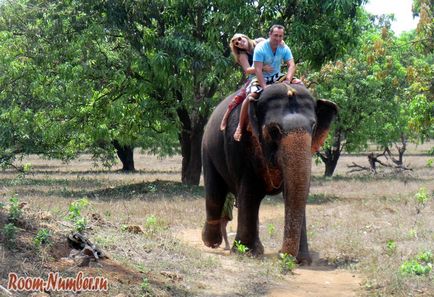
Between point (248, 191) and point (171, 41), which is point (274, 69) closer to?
point (248, 191)

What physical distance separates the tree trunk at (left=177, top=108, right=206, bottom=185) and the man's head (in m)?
10.8

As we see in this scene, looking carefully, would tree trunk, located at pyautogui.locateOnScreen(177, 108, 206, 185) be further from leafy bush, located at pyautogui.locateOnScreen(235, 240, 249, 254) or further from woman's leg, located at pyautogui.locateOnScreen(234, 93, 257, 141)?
woman's leg, located at pyautogui.locateOnScreen(234, 93, 257, 141)

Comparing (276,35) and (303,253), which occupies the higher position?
(276,35)

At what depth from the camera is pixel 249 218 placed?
27.6 feet

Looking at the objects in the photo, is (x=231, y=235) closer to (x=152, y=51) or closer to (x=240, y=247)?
(x=240, y=247)

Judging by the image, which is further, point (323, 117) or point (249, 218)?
point (249, 218)

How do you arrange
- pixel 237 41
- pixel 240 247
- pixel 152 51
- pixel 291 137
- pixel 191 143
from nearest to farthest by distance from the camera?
pixel 291 137 → pixel 240 247 → pixel 237 41 → pixel 152 51 → pixel 191 143

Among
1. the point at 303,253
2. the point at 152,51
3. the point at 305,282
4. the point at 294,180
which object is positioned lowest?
the point at 305,282

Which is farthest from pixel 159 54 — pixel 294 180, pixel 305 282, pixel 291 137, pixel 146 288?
pixel 146 288

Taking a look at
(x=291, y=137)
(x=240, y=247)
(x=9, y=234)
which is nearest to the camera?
(x=9, y=234)

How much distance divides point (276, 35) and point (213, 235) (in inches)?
131

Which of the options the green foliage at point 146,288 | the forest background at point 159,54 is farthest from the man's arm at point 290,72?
the forest background at point 159,54

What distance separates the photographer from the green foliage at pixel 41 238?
20.6 ft

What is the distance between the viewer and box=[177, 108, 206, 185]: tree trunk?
19172mm
